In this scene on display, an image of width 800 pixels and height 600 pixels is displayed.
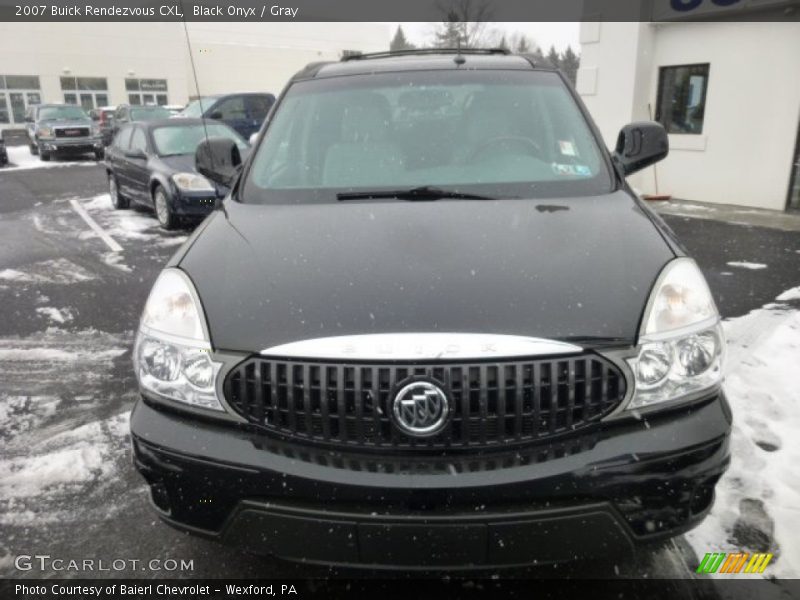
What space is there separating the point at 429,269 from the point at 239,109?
17.0m

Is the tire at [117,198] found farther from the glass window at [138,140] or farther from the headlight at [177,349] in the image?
the headlight at [177,349]

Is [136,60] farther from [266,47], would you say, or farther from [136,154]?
[136,154]

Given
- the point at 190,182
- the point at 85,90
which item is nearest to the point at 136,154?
the point at 190,182

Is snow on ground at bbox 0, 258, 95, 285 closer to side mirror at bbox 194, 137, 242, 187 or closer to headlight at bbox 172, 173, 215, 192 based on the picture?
headlight at bbox 172, 173, 215, 192

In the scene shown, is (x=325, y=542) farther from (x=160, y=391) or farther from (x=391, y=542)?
(x=160, y=391)

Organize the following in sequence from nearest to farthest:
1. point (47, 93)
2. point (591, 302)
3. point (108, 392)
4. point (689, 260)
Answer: point (591, 302) < point (689, 260) < point (108, 392) < point (47, 93)

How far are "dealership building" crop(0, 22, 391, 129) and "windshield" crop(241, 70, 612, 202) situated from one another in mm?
38244

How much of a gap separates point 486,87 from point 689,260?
1.56 meters

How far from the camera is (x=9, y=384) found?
432 centimetres

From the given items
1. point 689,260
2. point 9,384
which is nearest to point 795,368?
point 689,260

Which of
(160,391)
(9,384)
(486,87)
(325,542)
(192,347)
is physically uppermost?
(486,87)

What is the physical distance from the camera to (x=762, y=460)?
3121 mm

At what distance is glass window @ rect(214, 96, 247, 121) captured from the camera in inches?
687

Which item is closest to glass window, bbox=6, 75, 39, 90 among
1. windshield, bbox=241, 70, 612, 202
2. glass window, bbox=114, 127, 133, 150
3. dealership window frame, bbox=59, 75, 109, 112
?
dealership window frame, bbox=59, 75, 109, 112
